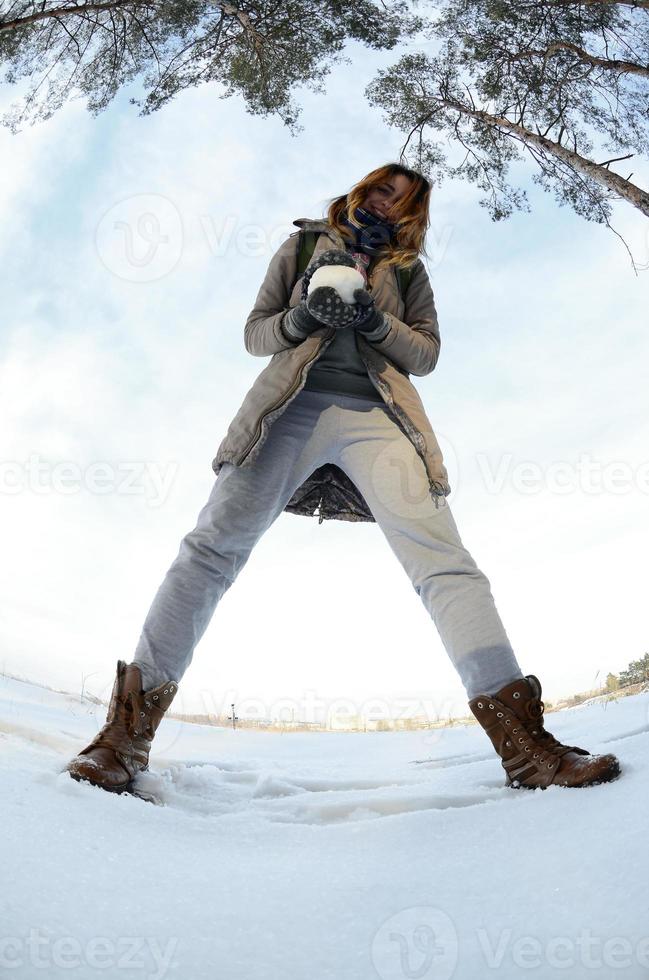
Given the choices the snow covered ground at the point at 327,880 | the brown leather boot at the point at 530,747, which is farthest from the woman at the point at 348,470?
the snow covered ground at the point at 327,880

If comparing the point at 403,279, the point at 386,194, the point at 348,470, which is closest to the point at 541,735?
the point at 348,470

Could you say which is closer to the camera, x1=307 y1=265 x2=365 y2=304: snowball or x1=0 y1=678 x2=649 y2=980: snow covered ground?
x1=0 y1=678 x2=649 y2=980: snow covered ground

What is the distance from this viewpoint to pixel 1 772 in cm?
153

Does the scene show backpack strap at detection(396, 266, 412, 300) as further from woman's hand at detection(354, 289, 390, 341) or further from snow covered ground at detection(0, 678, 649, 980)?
snow covered ground at detection(0, 678, 649, 980)

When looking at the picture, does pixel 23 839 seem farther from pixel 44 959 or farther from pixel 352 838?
pixel 352 838

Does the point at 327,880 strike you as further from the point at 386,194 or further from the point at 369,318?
the point at 386,194

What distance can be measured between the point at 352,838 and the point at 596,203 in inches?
241

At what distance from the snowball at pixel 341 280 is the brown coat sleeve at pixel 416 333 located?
0.62 ft

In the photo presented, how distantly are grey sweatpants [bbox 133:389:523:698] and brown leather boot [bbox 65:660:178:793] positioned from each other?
4 cm

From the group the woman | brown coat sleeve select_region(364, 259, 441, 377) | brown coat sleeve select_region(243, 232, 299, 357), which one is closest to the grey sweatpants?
the woman

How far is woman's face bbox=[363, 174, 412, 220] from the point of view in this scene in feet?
7.91

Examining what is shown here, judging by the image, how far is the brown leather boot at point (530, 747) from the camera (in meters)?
1.53

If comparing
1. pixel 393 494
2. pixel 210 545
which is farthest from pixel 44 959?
pixel 393 494

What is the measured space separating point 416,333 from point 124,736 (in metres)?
1.43
